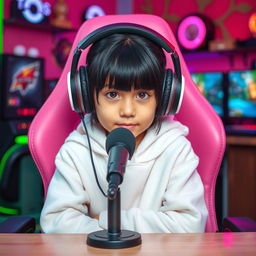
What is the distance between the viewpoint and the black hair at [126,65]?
3.23 feet

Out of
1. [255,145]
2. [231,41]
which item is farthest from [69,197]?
[231,41]

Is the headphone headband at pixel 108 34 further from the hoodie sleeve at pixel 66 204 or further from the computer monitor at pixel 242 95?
the computer monitor at pixel 242 95

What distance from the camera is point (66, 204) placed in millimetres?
1015

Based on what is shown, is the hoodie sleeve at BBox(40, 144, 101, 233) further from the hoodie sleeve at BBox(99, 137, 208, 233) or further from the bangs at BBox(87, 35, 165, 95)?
the bangs at BBox(87, 35, 165, 95)

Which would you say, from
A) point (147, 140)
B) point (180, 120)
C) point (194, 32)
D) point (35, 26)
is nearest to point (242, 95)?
point (194, 32)

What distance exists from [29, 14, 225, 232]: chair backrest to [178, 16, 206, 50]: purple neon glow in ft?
8.22

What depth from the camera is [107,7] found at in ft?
14.3

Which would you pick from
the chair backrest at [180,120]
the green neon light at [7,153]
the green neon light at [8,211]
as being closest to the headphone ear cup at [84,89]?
the chair backrest at [180,120]

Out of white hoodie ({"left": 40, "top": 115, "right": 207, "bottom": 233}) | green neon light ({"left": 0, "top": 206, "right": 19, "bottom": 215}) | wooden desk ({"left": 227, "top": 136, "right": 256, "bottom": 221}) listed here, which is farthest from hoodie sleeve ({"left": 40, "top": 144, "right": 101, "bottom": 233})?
green neon light ({"left": 0, "top": 206, "right": 19, "bottom": 215})

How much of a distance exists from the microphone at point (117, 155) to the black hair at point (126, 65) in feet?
1.01

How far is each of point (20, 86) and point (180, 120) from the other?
204cm

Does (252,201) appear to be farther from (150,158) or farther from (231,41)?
(150,158)

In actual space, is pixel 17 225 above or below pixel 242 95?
below

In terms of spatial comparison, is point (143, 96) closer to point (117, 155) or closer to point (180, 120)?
point (180, 120)
